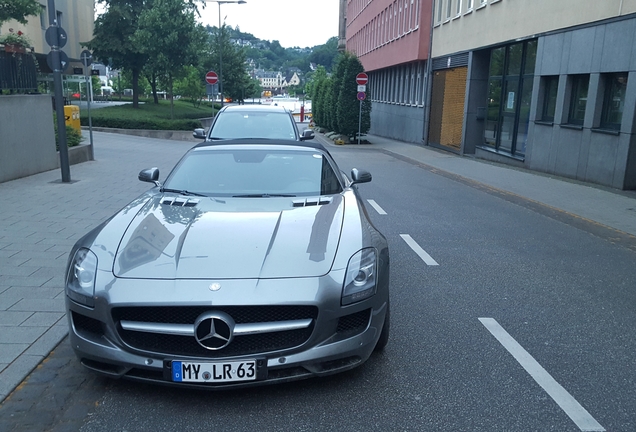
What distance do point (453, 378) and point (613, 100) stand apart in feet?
40.1

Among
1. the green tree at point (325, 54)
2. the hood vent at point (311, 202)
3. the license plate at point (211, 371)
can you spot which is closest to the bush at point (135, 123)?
the hood vent at point (311, 202)

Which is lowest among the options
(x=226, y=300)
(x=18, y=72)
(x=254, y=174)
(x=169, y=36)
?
(x=226, y=300)

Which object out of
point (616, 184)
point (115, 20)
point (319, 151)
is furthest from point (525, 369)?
point (115, 20)

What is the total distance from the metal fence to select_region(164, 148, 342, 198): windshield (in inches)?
350

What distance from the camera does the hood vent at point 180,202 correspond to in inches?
182

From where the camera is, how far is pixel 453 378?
3.80m

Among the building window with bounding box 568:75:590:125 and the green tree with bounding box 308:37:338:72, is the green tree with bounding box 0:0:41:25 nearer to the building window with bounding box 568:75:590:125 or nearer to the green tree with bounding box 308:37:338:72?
the building window with bounding box 568:75:590:125

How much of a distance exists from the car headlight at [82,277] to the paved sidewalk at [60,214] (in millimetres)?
728

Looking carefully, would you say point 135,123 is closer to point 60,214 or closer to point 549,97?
point 549,97

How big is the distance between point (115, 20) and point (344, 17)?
35.8 meters

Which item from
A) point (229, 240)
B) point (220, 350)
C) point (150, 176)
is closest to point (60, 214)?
point (150, 176)

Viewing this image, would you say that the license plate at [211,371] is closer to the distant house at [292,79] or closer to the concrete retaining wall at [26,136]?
the concrete retaining wall at [26,136]

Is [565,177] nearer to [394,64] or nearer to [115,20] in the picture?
[394,64]

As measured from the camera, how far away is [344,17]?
7394 centimetres
